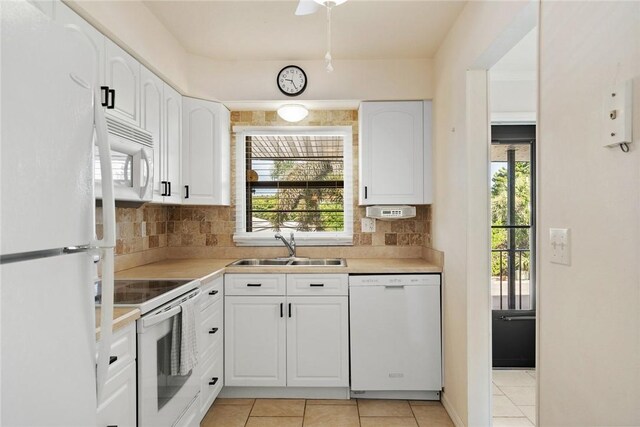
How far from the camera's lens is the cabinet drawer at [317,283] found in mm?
2785

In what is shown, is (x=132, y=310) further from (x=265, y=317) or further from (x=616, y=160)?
(x=616, y=160)

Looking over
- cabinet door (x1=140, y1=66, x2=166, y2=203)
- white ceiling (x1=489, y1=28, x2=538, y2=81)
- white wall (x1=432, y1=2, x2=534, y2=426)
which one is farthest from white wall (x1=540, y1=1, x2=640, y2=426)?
cabinet door (x1=140, y1=66, x2=166, y2=203)

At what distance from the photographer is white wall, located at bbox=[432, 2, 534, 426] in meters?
2.11

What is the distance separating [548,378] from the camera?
139cm

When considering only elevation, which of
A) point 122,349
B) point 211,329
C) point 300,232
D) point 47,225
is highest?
point 47,225

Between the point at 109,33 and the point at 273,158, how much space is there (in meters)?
1.77

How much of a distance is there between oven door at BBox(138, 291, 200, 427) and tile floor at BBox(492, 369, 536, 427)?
2.03 meters

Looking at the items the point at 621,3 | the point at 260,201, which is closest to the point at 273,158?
the point at 260,201

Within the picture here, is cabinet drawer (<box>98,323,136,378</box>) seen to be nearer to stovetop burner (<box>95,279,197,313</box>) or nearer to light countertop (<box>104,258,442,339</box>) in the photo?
stovetop burner (<box>95,279,197,313</box>)

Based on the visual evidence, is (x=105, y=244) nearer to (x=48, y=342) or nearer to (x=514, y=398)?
(x=48, y=342)

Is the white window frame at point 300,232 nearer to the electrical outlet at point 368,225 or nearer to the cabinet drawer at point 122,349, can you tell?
the electrical outlet at point 368,225

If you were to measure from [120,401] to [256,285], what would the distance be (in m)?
1.39

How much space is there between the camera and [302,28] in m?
2.58

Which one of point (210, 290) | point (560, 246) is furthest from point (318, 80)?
point (560, 246)
